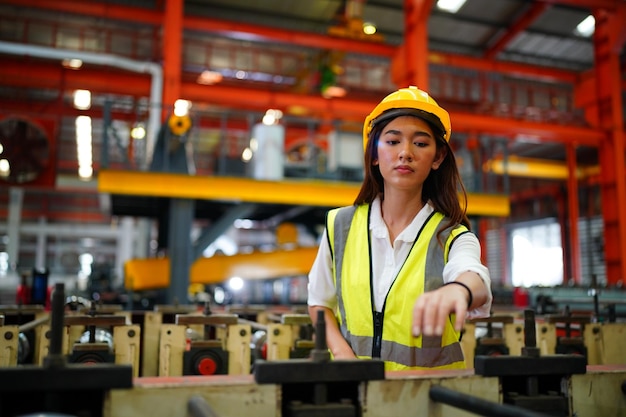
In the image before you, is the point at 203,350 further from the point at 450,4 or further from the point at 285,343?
the point at 450,4

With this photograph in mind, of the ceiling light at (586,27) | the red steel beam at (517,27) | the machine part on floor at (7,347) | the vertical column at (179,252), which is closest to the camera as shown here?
the machine part on floor at (7,347)

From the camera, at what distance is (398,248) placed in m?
1.75

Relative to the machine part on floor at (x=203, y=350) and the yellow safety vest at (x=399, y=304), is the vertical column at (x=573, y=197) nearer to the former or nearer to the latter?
the machine part on floor at (x=203, y=350)

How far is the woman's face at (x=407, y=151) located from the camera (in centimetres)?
166

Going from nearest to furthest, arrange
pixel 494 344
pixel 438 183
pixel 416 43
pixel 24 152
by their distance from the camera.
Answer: pixel 438 183 → pixel 494 344 → pixel 24 152 → pixel 416 43

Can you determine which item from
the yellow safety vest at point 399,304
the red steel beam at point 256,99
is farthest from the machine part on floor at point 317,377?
the red steel beam at point 256,99

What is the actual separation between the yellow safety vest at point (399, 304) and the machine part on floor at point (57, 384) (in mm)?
779

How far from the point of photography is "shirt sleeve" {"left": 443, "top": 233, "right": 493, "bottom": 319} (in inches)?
55.0

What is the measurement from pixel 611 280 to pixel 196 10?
13331 millimetres

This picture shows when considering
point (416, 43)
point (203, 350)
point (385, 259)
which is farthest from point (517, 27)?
point (385, 259)

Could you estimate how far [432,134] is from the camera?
5.61 feet

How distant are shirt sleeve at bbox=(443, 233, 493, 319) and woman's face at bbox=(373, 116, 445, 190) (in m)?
0.23

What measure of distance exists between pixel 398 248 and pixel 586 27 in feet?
60.1

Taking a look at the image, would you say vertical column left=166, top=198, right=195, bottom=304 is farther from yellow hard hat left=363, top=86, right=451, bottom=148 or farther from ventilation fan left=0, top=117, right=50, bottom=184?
yellow hard hat left=363, top=86, right=451, bottom=148
